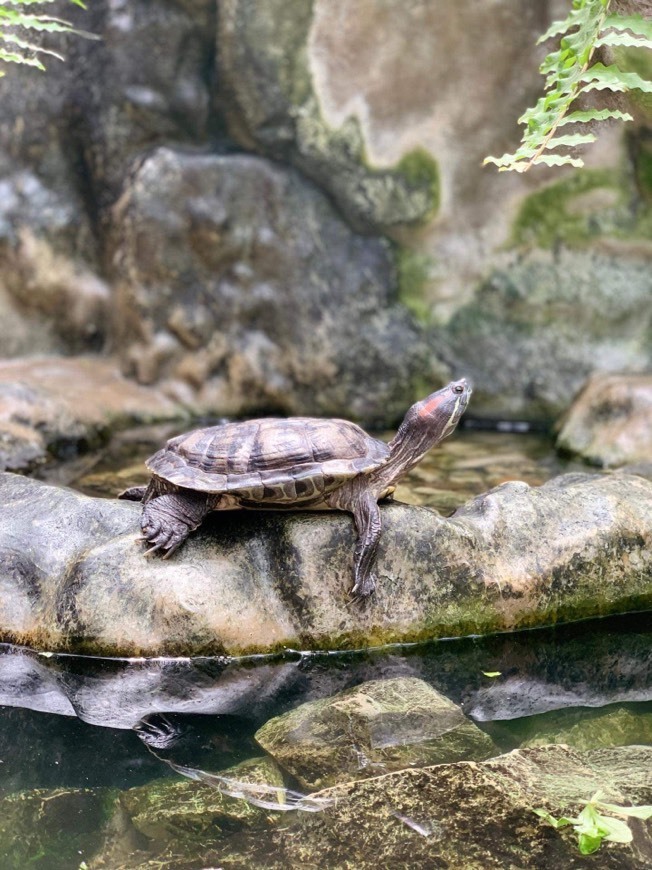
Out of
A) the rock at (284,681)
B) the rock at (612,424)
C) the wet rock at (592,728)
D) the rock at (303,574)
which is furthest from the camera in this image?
the rock at (612,424)

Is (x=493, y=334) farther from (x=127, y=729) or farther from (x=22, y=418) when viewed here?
(x=127, y=729)

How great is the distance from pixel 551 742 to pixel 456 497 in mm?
2320

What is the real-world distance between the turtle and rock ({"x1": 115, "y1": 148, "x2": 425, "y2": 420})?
346cm

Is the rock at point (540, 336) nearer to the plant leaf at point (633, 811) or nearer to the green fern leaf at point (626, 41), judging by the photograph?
the green fern leaf at point (626, 41)

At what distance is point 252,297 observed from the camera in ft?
23.3

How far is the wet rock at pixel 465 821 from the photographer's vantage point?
2139 mm

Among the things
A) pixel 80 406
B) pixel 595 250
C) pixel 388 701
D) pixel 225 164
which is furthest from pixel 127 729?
pixel 595 250

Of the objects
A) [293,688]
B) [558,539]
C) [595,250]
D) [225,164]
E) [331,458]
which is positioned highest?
[225,164]

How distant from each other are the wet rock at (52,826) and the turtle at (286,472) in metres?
1.11

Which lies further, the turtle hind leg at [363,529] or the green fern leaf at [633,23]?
the turtle hind leg at [363,529]

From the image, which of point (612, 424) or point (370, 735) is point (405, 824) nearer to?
point (370, 735)

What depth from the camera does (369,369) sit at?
7238 mm

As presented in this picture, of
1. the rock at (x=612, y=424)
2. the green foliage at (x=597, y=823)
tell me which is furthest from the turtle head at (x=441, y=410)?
the rock at (x=612, y=424)

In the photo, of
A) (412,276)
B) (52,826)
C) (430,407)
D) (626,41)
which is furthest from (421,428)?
(412,276)
